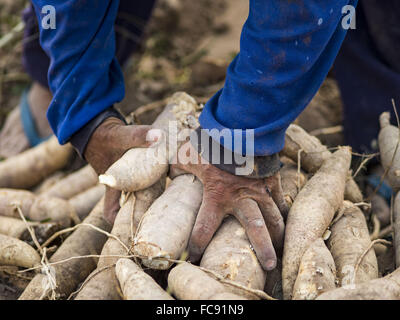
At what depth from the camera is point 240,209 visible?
1.45 metres

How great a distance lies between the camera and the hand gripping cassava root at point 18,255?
163cm

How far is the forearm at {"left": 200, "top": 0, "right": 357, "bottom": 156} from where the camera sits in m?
1.25

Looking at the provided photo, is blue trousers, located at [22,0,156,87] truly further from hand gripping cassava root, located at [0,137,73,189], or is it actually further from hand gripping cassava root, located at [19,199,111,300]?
hand gripping cassava root, located at [19,199,111,300]

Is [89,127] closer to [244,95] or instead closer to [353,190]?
[244,95]

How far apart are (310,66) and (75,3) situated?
85cm

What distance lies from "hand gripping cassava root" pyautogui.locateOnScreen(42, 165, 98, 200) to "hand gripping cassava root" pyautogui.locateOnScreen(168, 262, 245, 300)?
1.10 metres

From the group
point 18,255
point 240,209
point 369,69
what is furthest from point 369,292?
point 369,69

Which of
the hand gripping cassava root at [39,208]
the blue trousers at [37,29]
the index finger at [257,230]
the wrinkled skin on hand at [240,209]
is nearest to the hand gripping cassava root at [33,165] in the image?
the hand gripping cassava root at [39,208]

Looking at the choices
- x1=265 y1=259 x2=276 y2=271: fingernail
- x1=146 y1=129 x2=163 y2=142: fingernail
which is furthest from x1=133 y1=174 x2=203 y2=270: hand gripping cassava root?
x1=265 y1=259 x2=276 y2=271: fingernail

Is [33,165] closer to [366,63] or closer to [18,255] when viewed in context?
[18,255]

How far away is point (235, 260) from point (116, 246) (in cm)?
41

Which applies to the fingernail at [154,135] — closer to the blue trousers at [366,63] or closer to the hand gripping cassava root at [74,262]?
the hand gripping cassava root at [74,262]

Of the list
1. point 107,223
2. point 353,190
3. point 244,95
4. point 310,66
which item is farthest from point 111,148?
point 353,190

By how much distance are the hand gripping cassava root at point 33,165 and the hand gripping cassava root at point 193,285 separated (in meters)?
1.35
